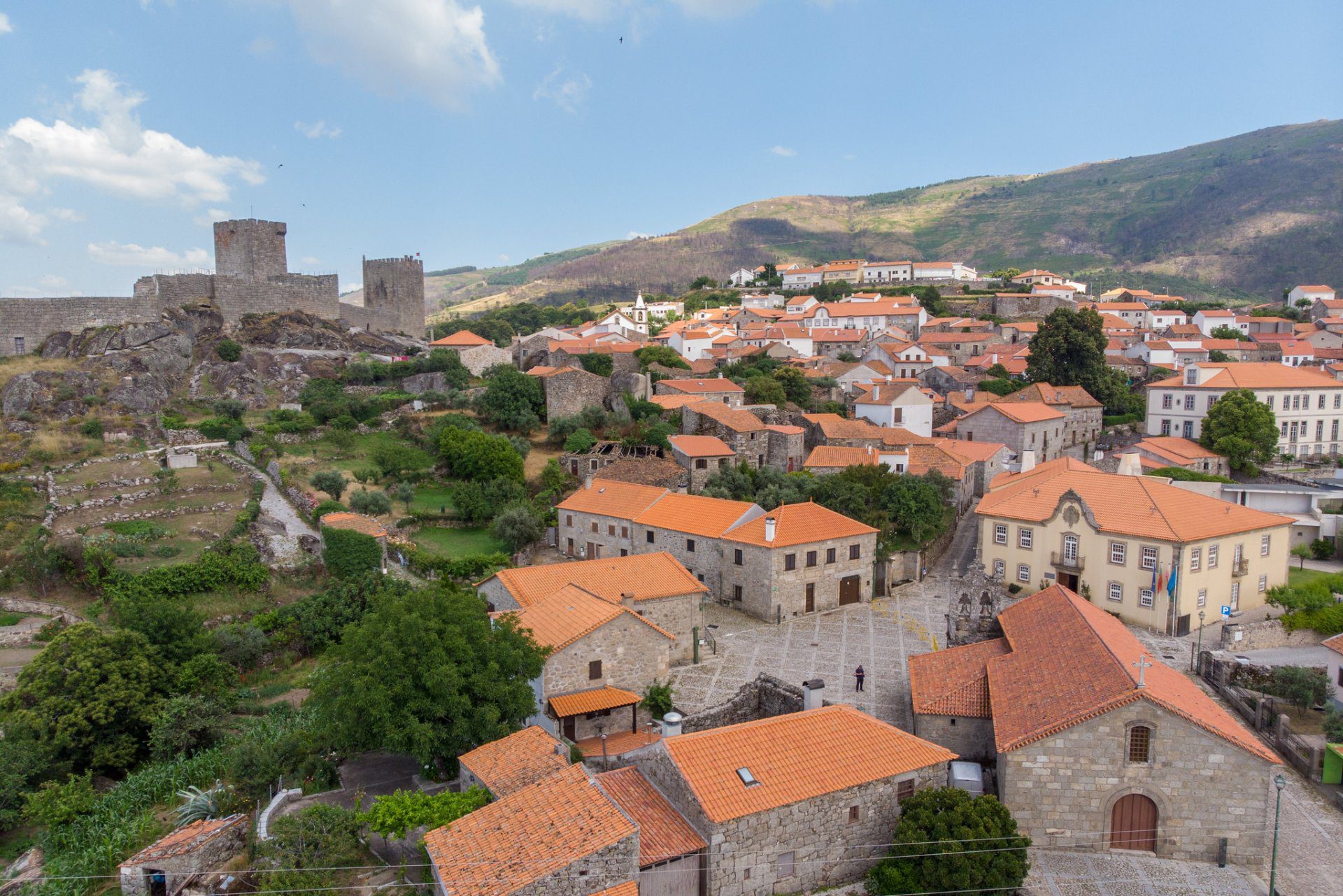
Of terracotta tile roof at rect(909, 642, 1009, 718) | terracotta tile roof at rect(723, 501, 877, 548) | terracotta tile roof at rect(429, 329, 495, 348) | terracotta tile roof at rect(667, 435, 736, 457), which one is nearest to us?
terracotta tile roof at rect(909, 642, 1009, 718)

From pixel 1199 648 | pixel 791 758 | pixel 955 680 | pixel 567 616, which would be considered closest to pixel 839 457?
pixel 1199 648

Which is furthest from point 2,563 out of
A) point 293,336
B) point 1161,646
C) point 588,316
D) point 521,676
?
point 588,316

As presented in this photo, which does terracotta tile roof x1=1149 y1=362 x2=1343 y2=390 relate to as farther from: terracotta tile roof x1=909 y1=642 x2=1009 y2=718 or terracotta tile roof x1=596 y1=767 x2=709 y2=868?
terracotta tile roof x1=596 y1=767 x2=709 y2=868

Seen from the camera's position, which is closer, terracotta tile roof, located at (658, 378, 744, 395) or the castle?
the castle

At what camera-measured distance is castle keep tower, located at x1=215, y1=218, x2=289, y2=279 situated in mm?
51094

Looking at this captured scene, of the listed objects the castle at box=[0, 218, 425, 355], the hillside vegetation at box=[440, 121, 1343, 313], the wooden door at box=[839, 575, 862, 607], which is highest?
the hillside vegetation at box=[440, 121, 1343, 313]

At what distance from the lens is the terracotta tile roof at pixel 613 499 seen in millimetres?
33375

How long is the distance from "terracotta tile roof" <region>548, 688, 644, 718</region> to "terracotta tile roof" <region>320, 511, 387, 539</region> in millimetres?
12713

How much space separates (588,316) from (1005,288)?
46.9 metres

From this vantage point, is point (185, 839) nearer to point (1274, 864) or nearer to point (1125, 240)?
point (1274, 864)

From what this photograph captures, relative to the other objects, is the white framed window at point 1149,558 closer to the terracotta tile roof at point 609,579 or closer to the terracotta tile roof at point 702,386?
the terracotta tile roof at point 609,579

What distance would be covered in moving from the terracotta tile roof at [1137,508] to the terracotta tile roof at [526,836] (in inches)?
845

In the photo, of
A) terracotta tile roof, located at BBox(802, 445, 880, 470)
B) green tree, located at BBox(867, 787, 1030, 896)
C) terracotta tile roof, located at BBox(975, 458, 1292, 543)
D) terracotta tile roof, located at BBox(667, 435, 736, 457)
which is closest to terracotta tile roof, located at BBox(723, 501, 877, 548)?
terracotta tile roof, located at BBox(975, 458, 1292, 543)

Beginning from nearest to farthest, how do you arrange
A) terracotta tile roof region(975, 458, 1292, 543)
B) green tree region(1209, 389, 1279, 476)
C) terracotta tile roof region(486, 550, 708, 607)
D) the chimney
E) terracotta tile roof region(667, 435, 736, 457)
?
the chimney → terracotta tile roof region(486, 550, 708, 607) → terracotta tile roof region(975, 458, 1292, 543) → terracotta tile roof region(667, 435, 736, 457) → green tree region(1209, 389, 1279, 476)
